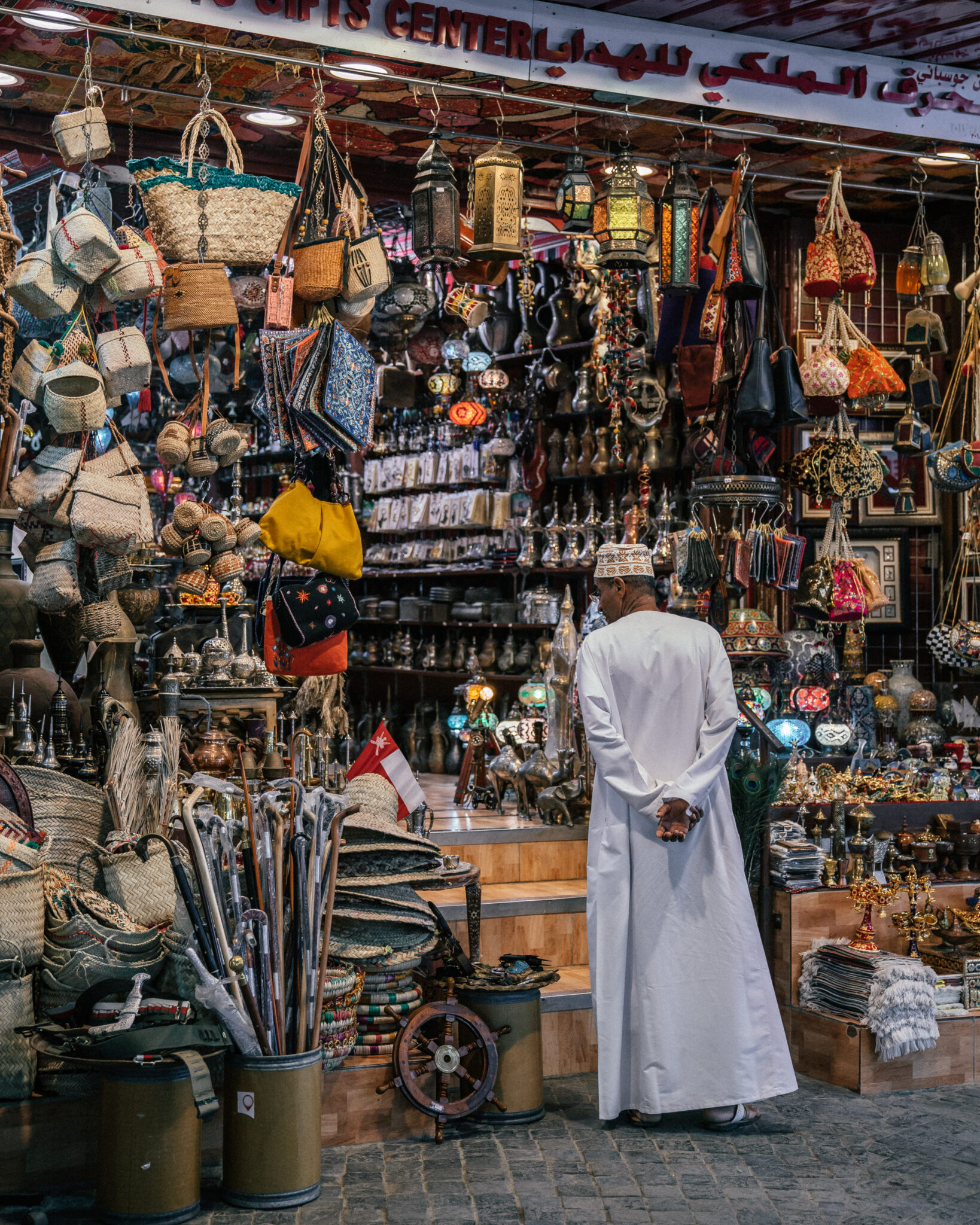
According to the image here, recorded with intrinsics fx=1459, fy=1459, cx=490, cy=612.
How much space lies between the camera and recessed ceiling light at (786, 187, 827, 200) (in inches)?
281

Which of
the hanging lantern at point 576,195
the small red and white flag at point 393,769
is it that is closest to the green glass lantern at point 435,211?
the hanging lantern at point 576,195

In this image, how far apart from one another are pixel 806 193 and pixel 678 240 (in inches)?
78.4

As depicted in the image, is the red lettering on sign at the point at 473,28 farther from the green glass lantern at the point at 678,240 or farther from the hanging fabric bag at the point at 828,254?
the hanging fabric bag at the point at 828,254

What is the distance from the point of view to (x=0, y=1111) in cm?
400

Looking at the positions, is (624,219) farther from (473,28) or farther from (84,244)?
(84,244)

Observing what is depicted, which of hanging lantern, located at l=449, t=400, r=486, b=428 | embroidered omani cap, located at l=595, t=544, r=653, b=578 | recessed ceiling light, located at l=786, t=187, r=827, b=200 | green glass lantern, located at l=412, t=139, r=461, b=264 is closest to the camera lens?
embroidered omani cap, located at l=595, t=544, r=653, b=578

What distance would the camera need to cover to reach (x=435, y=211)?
16.4ft

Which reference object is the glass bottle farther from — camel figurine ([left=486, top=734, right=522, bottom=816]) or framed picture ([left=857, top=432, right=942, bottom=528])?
camel figurine ([left=486, top=734, right=522, bottom=816])

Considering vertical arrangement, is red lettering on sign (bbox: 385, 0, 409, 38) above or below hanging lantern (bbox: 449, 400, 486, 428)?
above

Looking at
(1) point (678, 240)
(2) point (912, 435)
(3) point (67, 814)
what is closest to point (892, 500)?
(2) point (912, 435)

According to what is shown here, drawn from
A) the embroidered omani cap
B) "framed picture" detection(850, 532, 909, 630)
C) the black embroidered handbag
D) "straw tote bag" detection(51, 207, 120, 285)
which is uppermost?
"straw tote bag" detection(51, 207, 120, 285)

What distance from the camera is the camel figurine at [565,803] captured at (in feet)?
20.0

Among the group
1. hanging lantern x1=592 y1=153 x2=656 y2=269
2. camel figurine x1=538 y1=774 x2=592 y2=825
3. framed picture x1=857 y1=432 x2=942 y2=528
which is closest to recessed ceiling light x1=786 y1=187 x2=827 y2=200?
framed picture x1=857 y1=432 x2=942 y2=528

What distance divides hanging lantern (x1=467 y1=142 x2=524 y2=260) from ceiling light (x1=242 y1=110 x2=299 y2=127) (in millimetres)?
1537
